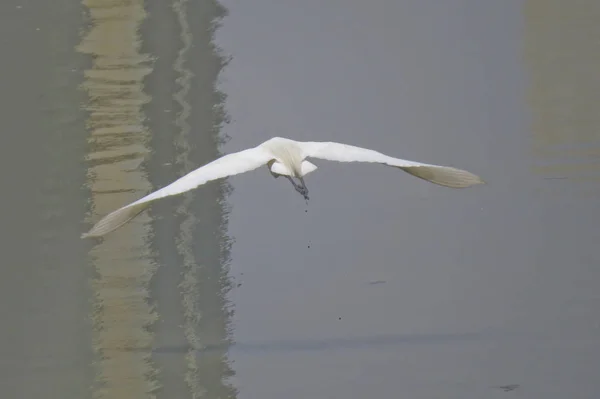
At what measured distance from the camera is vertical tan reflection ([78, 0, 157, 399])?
395 centimetres

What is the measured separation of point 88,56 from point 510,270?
360cm

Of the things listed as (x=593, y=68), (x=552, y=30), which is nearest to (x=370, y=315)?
(x=593, y=68)

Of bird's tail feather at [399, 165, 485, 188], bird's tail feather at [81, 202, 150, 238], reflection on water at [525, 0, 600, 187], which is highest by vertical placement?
reflection on water at [525, 0, 600, 187]

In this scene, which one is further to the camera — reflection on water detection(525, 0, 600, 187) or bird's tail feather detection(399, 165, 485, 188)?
reflection on water detection(525, 0, 600, 187)

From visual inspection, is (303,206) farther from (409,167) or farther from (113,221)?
(113,221)

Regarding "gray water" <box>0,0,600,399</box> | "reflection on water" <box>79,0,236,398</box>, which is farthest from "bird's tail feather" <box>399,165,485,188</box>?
"reflection on water" <box>79,0,236,398</box>

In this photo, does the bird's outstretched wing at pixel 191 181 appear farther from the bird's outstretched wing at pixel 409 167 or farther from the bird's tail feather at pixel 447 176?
the bird's tail feather at pixel 447 176

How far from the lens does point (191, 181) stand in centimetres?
A: 315

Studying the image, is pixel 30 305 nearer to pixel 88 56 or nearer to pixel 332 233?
pixel 332 233

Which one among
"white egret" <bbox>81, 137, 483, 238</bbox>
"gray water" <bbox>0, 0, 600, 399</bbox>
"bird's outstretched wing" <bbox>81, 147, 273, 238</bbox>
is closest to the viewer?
"bird's outstretched wing" <bbox>81, 147, 273, 238</bbox>

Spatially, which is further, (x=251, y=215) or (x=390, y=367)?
(x=251, y=215)

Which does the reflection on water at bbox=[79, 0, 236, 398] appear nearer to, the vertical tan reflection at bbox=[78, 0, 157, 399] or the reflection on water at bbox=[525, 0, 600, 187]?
the vertical tan reflection at bbox=[78, 0, 157, 399]

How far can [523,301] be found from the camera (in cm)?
423

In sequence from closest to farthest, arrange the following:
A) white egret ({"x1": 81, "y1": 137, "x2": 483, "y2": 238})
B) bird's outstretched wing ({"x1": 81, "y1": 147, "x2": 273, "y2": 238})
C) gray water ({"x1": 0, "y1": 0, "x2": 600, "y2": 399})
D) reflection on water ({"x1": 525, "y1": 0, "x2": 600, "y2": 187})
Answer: bird's outstretched wing ({"x1": 81, "y1": 147, "x2": 273, "y2": 238})
white egret ({"x1": 81, "y1": 137, "x2": 483, "y2": 238})
gray water ({"x1": 0, "y1": 0, "x2": 600, "y2": 399})
reflection on water ({"x1": 525, "y1": 0, "x2": 600, "y2": 187})
